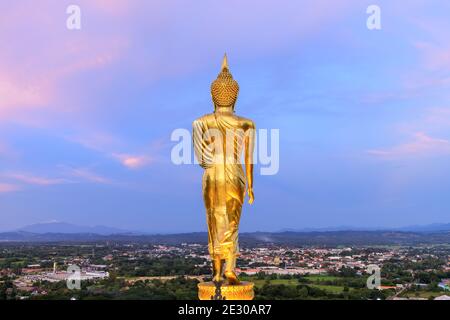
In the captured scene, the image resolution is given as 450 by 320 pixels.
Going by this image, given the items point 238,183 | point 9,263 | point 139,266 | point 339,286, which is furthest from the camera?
point 9,263

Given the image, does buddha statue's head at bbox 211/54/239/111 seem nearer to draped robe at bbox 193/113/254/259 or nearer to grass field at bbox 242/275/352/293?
draped robe at bbox 193/113/254/259

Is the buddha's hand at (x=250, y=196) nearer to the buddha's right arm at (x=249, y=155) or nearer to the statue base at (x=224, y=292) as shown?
the buddha's right arm at (x=249, y=155)

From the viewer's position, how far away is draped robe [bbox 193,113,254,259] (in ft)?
29.6

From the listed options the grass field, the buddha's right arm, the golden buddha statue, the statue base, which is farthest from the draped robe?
the grass field

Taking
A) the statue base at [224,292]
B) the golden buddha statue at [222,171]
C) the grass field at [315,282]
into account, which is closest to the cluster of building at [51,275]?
the grass field at [315,282]

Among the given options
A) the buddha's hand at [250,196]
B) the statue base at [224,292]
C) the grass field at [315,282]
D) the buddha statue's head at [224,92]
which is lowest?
the grass field at [315,282]

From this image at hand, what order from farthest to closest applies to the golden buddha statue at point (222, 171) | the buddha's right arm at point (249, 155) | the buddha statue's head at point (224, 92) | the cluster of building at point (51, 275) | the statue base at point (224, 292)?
the cluster of building at point (51, 275), the buddha's right arm at point (249, 155), the buddha statue's head at point (224, 92), the golden buddha statue at point (222, 171), the statue base at point (224, 292)

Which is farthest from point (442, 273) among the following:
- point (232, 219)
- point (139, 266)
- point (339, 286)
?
point (232, 219)

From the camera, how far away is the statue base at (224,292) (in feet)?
27.8

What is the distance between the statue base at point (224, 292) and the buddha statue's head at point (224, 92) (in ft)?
9.76

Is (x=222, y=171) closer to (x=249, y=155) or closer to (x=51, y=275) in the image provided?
(x=249, y=155)
